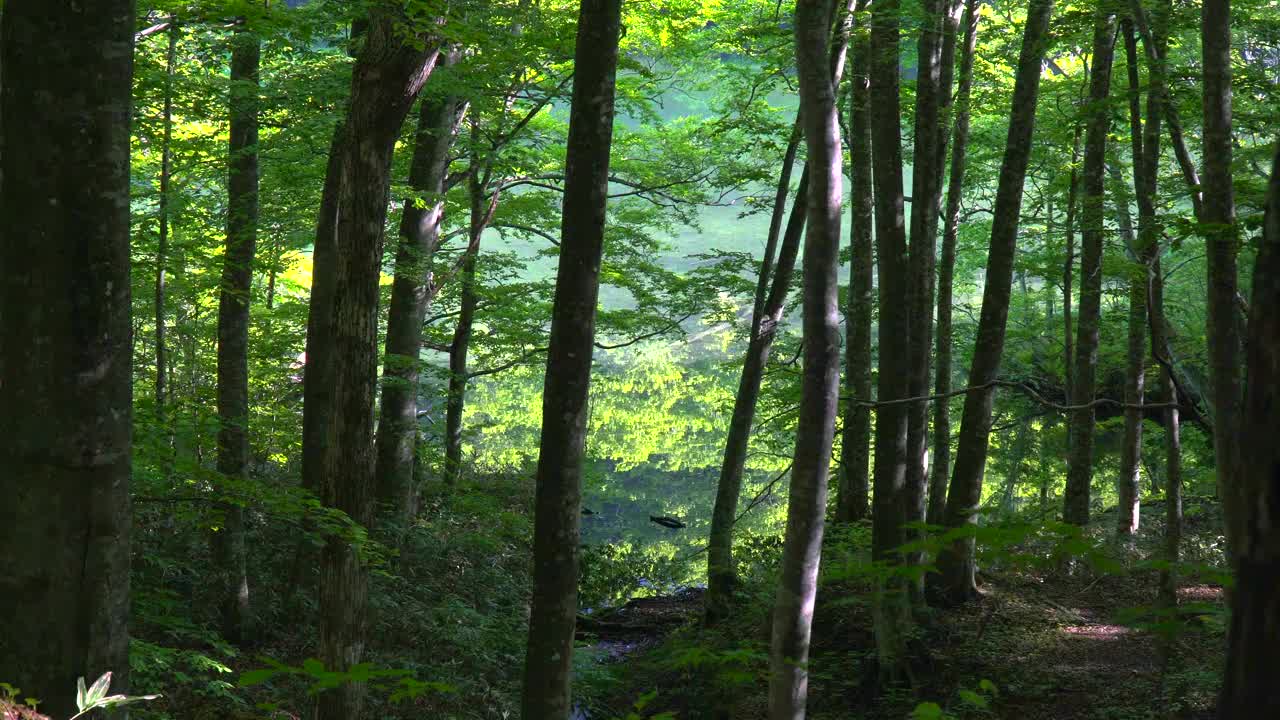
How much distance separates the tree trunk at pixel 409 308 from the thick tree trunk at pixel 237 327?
2.00 m

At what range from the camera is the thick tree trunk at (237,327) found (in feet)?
23.4

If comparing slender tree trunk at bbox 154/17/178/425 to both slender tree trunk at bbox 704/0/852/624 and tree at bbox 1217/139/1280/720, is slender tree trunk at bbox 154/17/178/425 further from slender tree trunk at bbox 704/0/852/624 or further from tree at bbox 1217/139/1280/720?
tree at bbox 1217/139/1280/720

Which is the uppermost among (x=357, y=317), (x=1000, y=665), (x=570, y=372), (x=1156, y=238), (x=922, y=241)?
(x=922, y=241)

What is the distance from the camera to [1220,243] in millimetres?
5129

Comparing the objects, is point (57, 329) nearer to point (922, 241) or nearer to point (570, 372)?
point (570, 372)

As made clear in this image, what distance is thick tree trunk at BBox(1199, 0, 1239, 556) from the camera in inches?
198

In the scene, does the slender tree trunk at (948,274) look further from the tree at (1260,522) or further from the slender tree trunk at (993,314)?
the tree at (1260,522)

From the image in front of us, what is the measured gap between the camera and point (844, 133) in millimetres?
13758

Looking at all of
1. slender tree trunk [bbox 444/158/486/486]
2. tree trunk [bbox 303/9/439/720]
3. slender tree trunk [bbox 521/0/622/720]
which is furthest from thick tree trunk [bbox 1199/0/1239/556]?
slender tree trunk [bbox 444/158/486/486]

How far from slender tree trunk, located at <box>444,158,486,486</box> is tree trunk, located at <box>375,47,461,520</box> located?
2944mm

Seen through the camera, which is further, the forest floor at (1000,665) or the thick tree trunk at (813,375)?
the forest floor at (1000,665)

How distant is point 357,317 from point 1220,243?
516cm

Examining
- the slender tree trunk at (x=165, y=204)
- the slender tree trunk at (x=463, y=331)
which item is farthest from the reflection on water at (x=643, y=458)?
the slender tree trunk at (x=165, y=204)

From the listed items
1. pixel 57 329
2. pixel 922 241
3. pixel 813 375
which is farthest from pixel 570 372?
pixel 922 241
